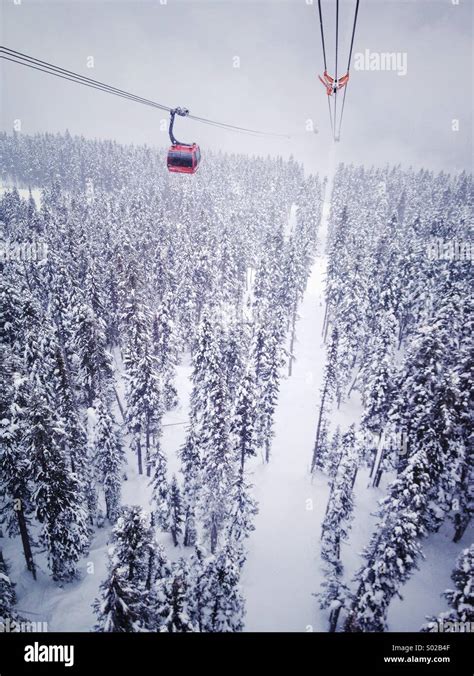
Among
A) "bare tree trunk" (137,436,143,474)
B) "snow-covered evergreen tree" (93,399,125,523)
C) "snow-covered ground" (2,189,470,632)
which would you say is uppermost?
"snow-covered evergreen tree" (93,399,125,523)

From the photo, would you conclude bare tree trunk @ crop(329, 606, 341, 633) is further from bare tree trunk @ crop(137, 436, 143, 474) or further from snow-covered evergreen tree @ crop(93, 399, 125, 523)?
bare tree trunk @ crop(137, 436, 143, 474)

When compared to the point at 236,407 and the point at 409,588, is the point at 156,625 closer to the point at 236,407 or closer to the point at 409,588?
the point at 236,407

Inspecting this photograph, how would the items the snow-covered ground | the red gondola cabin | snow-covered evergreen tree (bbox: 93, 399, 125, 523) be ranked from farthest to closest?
snow-covered evergreen tree (bbox: 93, 399, 125, 523), the red gondola cabin, the snow-covered ground

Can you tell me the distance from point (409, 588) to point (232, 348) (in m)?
23.2

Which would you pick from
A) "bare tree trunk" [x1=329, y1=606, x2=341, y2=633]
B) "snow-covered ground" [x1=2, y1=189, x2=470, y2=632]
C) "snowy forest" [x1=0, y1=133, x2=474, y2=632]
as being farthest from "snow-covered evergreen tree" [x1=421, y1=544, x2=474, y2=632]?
"snow-covered ground" [x1=2, y1=189, x2=470, y2=632]

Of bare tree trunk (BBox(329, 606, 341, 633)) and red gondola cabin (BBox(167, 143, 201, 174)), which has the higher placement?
red gondola cabin (BBox(167, 143, 201, 174))

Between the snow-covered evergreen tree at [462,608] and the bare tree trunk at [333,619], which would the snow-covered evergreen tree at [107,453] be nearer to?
the bare tree trunk at [333,619]

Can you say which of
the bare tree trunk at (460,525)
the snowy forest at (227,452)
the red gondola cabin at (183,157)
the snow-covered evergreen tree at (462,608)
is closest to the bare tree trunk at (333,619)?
the snowy forest at (227,452)

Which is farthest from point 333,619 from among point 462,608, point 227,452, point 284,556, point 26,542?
point 26,542

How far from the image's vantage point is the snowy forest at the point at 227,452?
16859 mm

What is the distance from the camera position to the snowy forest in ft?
55.3

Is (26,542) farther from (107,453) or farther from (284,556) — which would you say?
(284,556)

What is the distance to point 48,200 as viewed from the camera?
8219 cm
